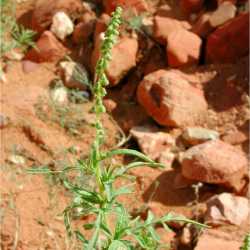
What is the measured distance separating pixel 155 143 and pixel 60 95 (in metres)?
0.88

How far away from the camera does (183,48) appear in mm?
4602

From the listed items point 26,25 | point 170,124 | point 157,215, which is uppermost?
point 26,25

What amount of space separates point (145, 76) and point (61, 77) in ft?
2.48

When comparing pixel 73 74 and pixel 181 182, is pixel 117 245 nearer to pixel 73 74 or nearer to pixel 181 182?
pixel 181 182

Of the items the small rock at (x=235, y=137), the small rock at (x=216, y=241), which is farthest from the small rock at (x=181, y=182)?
the small rock at (x=216, y=241)

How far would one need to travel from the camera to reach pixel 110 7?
16.8 feet

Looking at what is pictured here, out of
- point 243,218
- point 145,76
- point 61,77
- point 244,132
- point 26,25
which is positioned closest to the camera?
point 243,218

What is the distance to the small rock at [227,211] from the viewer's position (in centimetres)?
360

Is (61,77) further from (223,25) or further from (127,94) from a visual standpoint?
(223,25)

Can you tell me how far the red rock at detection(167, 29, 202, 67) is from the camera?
4.61 metres

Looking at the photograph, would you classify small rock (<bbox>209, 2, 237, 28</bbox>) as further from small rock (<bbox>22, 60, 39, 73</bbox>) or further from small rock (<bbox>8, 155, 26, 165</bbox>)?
small rock (<bbox>8, 155, 26, 165</bbox>)

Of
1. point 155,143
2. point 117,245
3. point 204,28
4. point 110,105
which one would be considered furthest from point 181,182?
point 117,245

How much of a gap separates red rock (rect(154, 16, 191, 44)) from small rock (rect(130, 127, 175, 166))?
2.62 ft

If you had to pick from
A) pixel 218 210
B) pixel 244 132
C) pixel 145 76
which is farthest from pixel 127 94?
pixel 218 210
